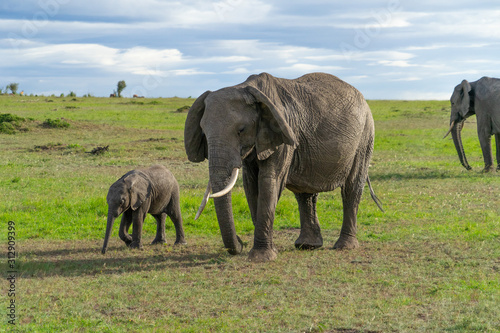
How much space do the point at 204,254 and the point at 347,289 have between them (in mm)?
2758

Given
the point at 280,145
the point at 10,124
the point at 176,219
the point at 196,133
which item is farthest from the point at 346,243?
the point at 10,124

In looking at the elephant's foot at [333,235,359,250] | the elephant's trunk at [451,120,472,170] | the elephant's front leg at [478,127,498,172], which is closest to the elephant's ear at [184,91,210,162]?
the elephant's foot at [333,235,359,250]

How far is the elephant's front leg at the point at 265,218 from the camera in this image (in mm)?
8195

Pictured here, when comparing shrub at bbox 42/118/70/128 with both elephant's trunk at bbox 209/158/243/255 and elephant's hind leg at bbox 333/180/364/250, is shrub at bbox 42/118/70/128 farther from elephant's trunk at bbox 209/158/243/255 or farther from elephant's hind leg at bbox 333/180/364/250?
elephant's trunk at bbox 209/158/243/255

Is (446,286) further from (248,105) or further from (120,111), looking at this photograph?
(120,111)

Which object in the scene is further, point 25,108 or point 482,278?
point 25,108

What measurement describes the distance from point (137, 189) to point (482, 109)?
42.2 feet

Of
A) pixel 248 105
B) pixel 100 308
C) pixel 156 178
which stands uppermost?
pixel 248 105

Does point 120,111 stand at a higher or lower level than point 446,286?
higher

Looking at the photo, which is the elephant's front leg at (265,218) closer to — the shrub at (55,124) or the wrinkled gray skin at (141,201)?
the wrinkled gray skin at (141,201)

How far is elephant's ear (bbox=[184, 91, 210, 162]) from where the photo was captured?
8141 millimetres

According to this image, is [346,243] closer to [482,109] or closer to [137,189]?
[137,189]

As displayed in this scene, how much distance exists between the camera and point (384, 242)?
988cm

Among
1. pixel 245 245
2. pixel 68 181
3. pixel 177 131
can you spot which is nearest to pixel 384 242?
pixel 245 245
